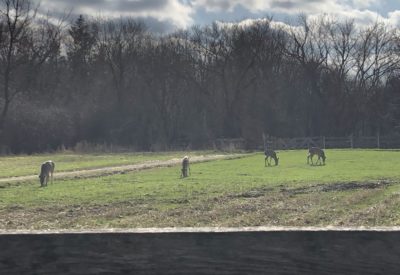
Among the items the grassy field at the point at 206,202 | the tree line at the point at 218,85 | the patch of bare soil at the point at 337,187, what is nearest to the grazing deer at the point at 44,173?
the grassy field at the point at 206,202

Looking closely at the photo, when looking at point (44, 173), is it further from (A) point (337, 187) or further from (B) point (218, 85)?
(B) point (218, 85)

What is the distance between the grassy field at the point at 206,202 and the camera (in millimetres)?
13937

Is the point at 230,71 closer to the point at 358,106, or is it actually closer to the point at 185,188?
the point at 358,106

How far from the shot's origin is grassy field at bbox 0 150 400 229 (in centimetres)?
1394

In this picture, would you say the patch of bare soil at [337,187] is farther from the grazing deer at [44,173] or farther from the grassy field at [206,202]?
the grazing deer at [44,173]

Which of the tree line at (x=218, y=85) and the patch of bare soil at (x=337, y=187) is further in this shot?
the tree line at (x=218, y=85)

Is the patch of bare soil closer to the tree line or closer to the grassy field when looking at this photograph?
the grassy field

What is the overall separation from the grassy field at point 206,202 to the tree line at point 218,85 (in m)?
48.1

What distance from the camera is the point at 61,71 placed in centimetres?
7581

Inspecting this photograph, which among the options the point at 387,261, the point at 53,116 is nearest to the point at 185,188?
the point at 387,261

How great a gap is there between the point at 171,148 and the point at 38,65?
1884cm

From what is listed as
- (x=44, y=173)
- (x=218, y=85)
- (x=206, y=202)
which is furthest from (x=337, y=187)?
(x=218, y=85)

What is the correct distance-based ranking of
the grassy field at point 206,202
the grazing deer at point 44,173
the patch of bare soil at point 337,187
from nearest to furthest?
the grassy field at point 206,202 → the patch of bare soil at point 337,187 → the grazing deer at point 44,173

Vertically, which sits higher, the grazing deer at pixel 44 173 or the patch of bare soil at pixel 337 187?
the grazing deer at pixel 44 173
